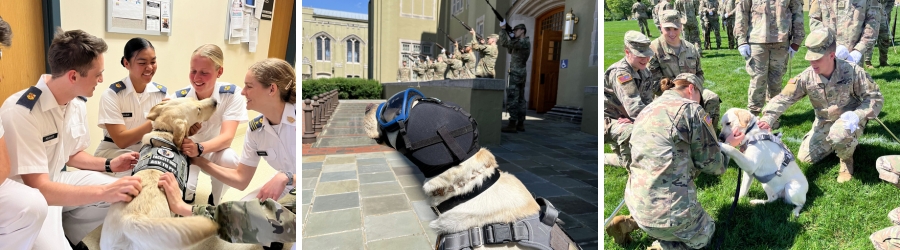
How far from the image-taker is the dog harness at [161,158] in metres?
1.87

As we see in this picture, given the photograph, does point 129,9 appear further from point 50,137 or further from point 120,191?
point 120,191

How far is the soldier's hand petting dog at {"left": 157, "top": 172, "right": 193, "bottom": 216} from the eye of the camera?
6.12ft

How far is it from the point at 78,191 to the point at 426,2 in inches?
1031

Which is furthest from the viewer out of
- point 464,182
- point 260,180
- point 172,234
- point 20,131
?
point 260,180

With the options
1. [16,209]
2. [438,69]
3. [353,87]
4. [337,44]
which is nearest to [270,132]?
[16,209]

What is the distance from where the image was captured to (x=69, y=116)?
5.74 ft

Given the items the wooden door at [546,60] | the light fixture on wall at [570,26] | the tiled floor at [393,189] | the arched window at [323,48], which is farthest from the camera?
the arched window at [323,48]

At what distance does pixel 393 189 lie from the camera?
441 cm

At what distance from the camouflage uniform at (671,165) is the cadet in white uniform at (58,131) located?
2561 mm

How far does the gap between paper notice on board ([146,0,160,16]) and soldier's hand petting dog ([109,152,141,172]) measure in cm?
70

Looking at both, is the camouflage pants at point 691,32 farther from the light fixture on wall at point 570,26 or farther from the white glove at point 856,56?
the white glove at point 856,56

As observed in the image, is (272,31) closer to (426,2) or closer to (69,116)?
(69,116)

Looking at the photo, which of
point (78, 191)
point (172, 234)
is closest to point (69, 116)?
point (78, 191)

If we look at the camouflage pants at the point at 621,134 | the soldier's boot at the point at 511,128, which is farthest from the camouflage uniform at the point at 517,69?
the camouflage pants at the point at 621,134
